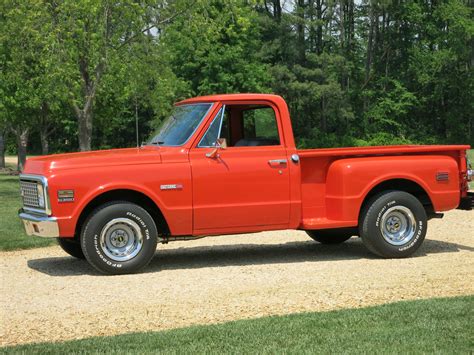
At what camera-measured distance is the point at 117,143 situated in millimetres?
70812

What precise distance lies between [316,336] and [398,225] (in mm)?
4218

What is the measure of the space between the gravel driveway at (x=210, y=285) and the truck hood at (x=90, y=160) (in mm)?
1244

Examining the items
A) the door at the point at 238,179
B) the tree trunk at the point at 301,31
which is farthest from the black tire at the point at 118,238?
the tree trunk at the point at 301,31

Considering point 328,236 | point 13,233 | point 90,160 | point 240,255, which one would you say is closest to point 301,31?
point 13,233

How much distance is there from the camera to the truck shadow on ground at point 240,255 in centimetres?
942

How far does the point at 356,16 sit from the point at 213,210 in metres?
58.0

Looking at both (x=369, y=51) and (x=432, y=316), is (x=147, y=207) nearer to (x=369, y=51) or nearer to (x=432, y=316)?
(x=432, y=316)

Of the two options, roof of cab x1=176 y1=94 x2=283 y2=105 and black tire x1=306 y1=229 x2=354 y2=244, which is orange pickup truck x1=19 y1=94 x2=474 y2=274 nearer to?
roof of cab x1=176 y1=94 x2=283 y2=105

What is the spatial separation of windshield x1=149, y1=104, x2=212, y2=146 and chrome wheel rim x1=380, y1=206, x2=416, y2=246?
258 cm

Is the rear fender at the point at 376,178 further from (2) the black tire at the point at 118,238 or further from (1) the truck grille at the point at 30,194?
(1) the truck grille at the point at 30,194

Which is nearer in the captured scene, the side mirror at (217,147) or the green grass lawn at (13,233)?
the side mirror at (217,147)

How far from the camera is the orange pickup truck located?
860cm

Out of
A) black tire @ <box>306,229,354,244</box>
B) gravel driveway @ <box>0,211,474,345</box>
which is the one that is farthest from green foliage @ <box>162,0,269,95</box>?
gravel driveway @ <box>0,211,474,345</box>

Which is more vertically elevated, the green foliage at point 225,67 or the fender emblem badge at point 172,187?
the green foliage at point 225,67
